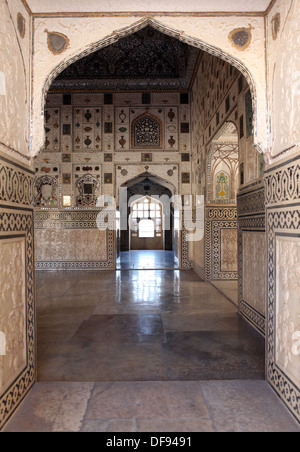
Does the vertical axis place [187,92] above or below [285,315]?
above

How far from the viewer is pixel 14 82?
2068 mm

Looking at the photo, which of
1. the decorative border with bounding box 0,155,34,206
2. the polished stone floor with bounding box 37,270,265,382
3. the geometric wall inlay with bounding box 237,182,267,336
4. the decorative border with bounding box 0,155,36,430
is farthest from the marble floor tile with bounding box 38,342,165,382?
the decorative border with bounding box 0,155,34,206

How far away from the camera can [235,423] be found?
184 centimetres

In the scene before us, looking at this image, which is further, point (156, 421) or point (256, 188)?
point (256, 188)

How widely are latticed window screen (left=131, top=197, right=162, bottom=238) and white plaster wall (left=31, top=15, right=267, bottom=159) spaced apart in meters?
12.4

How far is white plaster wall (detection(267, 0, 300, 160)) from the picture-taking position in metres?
1.95

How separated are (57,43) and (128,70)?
22.1 feet

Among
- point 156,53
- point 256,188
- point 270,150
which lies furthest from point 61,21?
point 156,53

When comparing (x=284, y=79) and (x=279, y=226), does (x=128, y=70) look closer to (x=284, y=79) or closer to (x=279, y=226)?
(x=284, y=79)

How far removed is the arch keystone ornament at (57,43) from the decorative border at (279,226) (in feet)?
5.65

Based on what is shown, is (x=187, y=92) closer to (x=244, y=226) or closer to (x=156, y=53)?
(x=156, y=53)

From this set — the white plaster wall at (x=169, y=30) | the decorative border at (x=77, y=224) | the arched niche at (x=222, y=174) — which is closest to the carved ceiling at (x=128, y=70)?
the arched niche at (x=222, y=174)
